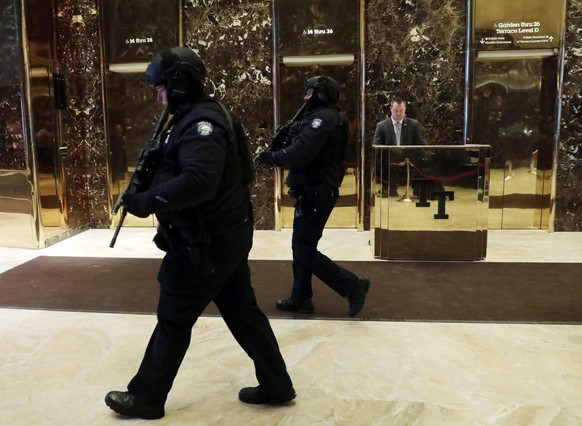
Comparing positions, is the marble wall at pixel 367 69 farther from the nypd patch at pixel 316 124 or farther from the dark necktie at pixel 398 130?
the nypd patch at pixel 316 124

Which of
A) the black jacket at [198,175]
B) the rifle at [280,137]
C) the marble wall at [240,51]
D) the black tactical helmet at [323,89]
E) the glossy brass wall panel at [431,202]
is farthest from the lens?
the marble wall at [240,51]

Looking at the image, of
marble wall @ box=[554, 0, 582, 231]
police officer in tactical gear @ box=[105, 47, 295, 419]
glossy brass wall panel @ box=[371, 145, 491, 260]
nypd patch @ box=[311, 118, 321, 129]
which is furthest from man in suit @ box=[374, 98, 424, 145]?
police officer in tactical gear @ box=[105, 47, 295, 419]

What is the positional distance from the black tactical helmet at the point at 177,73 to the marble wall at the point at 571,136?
5218 mm

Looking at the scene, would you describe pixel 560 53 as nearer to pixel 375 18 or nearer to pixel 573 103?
pixel 573 103

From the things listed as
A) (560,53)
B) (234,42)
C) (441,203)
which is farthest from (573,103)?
(234,42)

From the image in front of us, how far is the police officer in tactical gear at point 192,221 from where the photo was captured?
2098mm

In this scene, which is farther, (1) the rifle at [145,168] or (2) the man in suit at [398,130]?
(2) the man in suit at [398,130]

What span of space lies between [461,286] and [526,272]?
2.56 ft

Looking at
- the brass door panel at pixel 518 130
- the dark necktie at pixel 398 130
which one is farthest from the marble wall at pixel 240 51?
the brass door panel at pixel 518 130

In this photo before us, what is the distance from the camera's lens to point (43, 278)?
473 cm

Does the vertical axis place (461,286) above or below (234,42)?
below

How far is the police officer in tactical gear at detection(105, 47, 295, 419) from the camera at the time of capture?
6.88 ft

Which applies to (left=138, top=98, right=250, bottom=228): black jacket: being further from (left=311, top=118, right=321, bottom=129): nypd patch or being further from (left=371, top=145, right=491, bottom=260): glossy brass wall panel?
(left=371, top=145, right=491, bottom=260): glossy brass wall panel

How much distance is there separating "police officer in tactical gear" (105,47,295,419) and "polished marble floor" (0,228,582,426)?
308 mm
